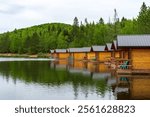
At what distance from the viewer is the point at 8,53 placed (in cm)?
17750

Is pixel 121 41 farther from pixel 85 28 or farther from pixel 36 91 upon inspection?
pixel 85 28

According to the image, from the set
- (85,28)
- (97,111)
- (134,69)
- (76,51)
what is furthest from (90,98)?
(85,28)

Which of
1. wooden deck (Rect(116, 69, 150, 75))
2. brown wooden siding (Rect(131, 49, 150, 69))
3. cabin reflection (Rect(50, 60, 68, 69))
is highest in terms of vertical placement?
brown wooden siding (Rect(131, 49, 150, 69))

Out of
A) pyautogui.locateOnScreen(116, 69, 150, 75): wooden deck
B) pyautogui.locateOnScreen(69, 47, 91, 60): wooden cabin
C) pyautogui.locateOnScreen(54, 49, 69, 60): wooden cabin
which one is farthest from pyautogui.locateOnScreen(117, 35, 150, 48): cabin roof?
pyautogui.locateOnScreen(54, 49, 69, 60): wooden cabin

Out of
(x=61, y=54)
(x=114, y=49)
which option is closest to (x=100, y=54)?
(x=114, y=49)

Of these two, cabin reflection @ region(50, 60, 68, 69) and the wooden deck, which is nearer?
the wooden deck

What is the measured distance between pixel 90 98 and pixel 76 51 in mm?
64373

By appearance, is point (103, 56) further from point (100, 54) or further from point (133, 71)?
point (133, 71)

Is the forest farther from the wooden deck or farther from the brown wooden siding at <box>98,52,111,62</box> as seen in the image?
the wooden deck

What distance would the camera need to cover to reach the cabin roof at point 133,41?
3384cm

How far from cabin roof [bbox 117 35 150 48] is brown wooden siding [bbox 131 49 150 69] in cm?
85

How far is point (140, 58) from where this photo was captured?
34500 millimetres

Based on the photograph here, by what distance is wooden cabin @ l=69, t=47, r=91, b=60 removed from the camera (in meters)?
76.1

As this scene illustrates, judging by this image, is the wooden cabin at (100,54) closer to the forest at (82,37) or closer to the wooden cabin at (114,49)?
the wooden cabin at (114,49)
